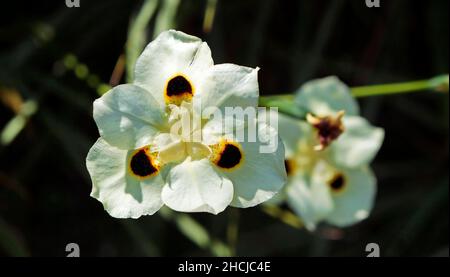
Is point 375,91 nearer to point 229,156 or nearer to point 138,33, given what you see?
point 229,156

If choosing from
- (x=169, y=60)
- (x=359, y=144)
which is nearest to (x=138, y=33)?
(x=169, y=60)

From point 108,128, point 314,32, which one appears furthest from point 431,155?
point 108,128

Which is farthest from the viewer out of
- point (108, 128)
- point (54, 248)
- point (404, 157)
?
point (404, 157)

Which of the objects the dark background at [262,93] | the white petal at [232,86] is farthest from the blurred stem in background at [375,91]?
the dark background at [262,93]

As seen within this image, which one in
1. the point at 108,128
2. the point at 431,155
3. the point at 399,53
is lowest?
the point at 108,128

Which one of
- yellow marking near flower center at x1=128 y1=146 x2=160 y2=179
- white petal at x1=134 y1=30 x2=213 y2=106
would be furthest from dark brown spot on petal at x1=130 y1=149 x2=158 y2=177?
white petal at x1=134 y1=30 x2=213 y2=106

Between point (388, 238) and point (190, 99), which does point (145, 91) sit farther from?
point (388, 238)
